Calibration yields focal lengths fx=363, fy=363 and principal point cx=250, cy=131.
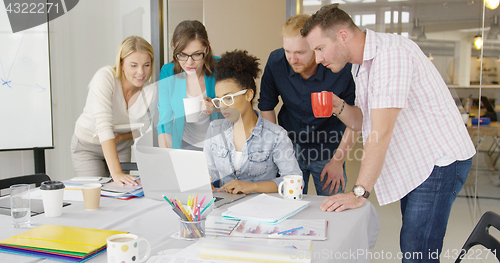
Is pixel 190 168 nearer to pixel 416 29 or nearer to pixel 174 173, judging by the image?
pixel 174 173

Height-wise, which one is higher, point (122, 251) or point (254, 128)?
point (254, 128)

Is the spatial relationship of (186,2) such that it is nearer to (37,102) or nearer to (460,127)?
(37,102)

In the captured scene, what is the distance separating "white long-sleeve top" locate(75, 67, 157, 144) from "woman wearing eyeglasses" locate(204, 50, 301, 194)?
0.60 metres

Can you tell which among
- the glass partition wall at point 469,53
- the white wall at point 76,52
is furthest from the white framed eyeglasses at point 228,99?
the white wall at point 76,52

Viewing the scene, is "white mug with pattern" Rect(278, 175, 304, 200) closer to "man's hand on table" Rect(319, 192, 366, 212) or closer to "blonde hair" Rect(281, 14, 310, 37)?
"man's hand on table" Rect(319, 192, 366, 212)

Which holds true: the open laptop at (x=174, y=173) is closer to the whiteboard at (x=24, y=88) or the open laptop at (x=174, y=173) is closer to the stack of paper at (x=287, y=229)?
the stack of paper at (x=287, y=229)

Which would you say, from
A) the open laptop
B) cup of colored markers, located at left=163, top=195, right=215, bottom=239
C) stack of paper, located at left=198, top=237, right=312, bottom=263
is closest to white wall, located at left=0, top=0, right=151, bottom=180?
the open laptop

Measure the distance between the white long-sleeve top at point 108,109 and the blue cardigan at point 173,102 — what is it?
0.50 ft

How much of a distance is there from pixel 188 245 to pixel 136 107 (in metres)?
1.44

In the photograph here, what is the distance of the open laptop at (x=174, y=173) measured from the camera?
3.84 ft

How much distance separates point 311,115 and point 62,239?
4.73 feet

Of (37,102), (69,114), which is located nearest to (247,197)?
(37,102)

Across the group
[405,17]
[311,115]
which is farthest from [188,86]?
[405,17]

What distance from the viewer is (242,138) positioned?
1.71m
